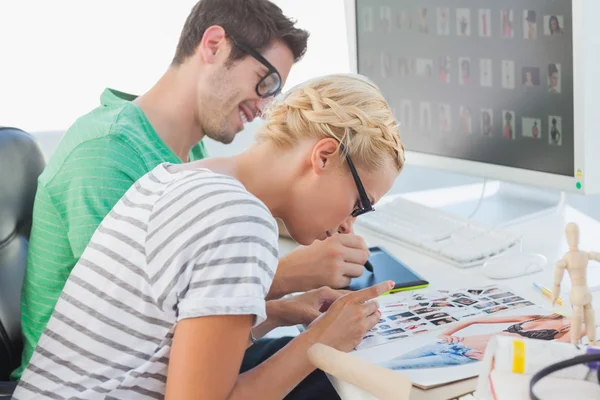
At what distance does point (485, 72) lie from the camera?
5.30 feet

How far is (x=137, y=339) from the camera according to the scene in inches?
39.8

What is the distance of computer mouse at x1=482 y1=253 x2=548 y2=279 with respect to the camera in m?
1.34

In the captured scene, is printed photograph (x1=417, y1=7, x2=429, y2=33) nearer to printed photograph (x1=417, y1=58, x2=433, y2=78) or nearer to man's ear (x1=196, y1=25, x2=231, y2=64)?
printed photograph (x1=417, y1=58, x2=433, y2=78)

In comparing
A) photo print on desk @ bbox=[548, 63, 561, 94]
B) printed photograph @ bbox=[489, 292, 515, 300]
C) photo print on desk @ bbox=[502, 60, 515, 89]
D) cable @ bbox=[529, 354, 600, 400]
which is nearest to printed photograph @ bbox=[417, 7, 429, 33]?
photo print on desk @ bbox=[502, 60, 515, 89]

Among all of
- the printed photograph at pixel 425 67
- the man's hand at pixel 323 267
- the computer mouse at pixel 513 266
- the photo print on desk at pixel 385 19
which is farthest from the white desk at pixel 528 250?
the photo print on desk at pixel 385 19

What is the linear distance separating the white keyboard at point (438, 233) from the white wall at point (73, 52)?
3.24 feet

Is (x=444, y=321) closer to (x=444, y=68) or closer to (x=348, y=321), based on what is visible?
(x=348, y=321)

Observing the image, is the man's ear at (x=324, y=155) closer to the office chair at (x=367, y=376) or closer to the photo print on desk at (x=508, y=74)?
the office chair at (x=367, y=376)

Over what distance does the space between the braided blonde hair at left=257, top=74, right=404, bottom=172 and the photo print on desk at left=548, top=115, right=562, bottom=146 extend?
48 centimetres

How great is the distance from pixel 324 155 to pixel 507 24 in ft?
2.10

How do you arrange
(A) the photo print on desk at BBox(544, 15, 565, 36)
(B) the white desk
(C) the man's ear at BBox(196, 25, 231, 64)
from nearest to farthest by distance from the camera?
(B) the white desk
(A) the photo print on desk at BBox(544, 15, 565, 36)
(C) the man's ear at BBox(196, 25, 231, 64)

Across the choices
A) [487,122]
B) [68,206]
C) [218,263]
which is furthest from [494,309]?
[68,206]

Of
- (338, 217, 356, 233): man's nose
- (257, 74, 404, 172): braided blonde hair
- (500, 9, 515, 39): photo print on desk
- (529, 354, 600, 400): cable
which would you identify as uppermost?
(500, 9, 515, 39): photo print on desk

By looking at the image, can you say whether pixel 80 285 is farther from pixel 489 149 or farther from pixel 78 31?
pixel 78 31
